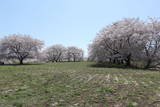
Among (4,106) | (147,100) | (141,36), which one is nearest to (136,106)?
(147,100)

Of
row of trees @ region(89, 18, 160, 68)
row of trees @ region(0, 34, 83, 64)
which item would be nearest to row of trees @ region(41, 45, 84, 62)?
row of trees @ region(0, 34, 83, 64)

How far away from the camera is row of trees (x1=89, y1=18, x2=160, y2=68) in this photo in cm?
2091

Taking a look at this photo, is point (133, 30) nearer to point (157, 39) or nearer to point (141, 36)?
point (141, 36)

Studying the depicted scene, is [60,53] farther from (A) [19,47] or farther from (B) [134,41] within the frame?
(B) [134,41]

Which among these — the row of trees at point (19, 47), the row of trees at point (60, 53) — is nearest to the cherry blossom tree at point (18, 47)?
the row of trees at point (19, 47)

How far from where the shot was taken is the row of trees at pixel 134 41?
68.6 ft

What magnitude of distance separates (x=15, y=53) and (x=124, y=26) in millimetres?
27261

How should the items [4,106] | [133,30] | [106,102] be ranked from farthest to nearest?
[133,30], [106,102], [4,106]

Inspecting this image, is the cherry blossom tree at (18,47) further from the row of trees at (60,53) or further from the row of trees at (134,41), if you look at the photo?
the row of trees at (60,53)

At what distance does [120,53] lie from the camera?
22938mm

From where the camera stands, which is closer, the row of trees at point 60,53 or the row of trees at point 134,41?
the row of trees at point 134,41

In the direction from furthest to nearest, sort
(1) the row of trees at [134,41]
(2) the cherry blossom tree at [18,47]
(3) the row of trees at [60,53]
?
1. (3) the row of trees at [60,53]
2. (2) the cherry blossom tree at [18,47]
3. (1) the row of trees at [134,41]

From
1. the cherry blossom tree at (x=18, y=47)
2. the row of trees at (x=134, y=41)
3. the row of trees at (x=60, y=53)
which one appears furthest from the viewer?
the row of trees at (x=60, y=53)

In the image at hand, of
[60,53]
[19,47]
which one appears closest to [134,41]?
[19,47]
